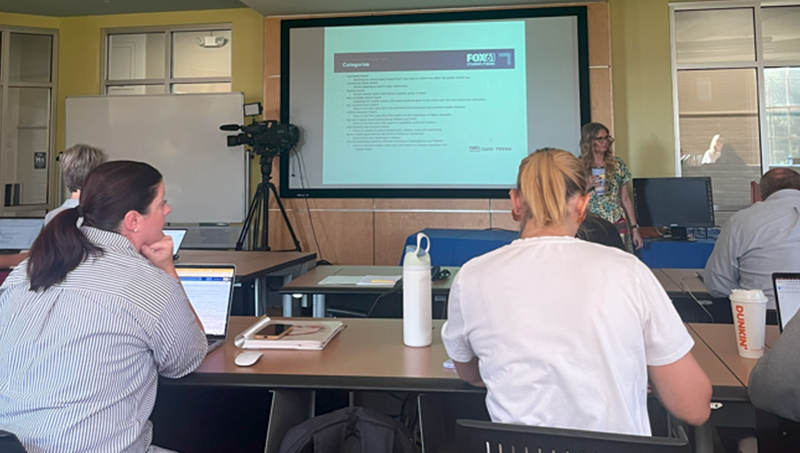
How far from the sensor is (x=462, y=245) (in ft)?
11.3

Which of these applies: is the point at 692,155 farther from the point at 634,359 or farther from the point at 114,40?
the point at 114,40

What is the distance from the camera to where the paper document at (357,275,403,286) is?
7.45 ft

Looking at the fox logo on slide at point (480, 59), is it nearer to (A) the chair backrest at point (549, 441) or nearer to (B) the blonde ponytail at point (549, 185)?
(B) the blonde ponytail at point (549, 185)

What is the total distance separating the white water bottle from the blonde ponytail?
1.33 ft

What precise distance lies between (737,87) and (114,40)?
651 cm

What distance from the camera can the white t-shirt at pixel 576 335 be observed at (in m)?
0.91

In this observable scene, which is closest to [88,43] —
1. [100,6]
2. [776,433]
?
[100,6]

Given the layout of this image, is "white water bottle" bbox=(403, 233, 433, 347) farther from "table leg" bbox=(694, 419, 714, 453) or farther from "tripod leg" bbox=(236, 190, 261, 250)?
"tripod leg" bbox=(236, 190, 261, 250)

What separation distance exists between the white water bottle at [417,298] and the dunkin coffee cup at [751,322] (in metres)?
0.79

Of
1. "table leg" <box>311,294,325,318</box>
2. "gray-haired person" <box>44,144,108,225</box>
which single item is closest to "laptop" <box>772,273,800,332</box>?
"table leg" <box>311,294,325,318</box>

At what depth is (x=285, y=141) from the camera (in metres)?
4.94

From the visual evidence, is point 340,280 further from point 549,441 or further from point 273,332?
point 549,441

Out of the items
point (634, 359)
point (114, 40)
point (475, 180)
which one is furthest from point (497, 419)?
point (114, 40)

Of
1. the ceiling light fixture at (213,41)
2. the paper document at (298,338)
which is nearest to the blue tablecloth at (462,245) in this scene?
the paper document at (298,338)
